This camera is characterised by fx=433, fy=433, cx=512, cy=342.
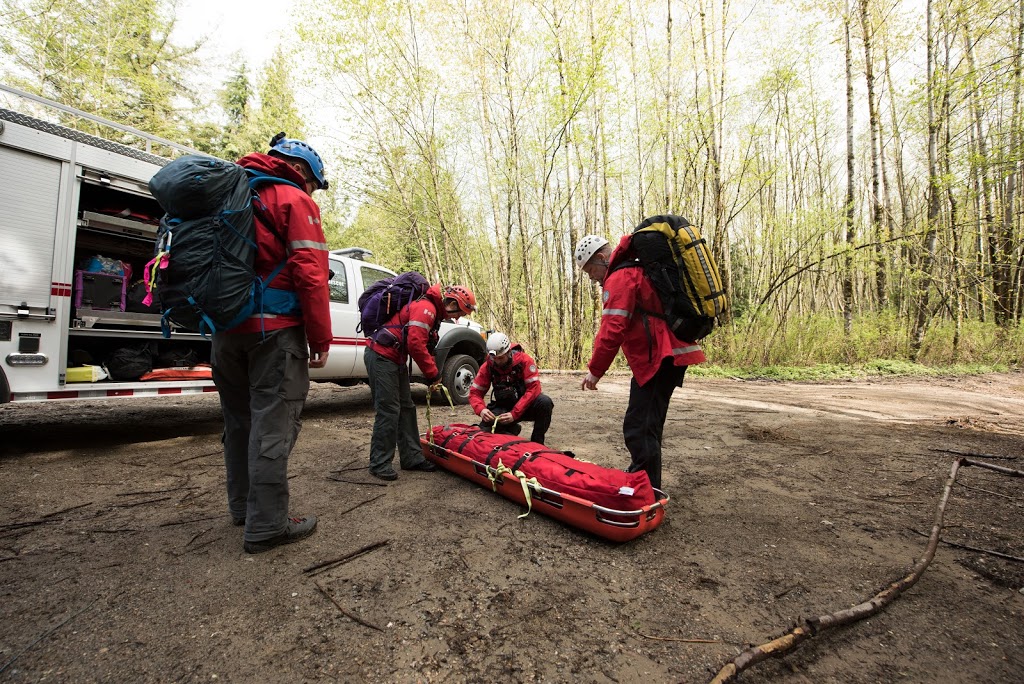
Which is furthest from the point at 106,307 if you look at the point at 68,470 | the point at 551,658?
the point at 551,658

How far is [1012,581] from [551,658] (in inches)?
80.2

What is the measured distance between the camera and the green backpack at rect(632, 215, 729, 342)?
2375mm

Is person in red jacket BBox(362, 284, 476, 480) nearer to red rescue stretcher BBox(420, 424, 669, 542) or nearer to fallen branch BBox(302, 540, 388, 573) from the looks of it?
red rescue stretcher BBox(420, 424, 669, 542)

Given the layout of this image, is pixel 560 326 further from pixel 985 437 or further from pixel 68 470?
pixel 68 470

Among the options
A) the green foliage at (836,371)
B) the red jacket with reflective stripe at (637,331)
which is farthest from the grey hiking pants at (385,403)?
the green foliage at (836,371)

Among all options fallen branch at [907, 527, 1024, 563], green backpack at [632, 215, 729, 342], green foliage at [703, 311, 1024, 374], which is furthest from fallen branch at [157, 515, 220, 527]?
green foliage at [703, 311, 1024, 374]

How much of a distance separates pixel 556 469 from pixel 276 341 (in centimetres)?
159

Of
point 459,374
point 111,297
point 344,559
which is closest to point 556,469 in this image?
point 344,559

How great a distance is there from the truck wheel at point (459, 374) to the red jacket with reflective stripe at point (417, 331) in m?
2.32

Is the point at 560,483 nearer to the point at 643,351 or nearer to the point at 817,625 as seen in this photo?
the point at 643,351

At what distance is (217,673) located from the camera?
1.30 meters

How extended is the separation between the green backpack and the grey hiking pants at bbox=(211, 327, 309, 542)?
6.28 feet

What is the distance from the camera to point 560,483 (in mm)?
2371

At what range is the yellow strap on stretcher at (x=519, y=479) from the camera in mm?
2457
